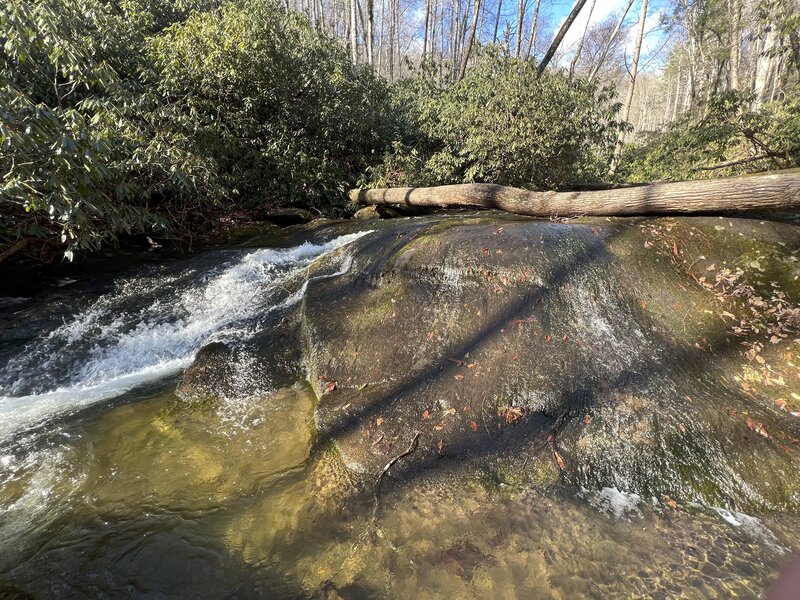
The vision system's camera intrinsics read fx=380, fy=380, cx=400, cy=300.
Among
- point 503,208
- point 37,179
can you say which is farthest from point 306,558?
point 503,208

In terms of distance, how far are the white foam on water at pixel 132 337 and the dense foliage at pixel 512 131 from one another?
18.7 ft

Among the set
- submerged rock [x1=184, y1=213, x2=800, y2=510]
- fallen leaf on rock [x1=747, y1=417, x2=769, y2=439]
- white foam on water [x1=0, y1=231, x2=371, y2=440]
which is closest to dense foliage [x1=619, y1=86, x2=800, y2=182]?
submerged rock [x1=184, y1=213, x2=800, y2=510]

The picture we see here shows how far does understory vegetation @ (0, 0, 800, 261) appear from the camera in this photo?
5.59 m

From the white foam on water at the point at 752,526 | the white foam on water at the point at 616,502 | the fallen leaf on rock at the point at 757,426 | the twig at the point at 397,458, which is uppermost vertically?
the fallen leaf on rock at the point at 757,426

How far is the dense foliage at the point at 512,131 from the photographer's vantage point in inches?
364

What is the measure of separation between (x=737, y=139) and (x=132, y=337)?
40.0ft

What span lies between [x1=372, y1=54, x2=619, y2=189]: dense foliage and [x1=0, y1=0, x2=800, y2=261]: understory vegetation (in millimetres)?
41

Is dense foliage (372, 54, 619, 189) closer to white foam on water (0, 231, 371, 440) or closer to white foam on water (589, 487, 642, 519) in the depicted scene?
white foam on water (0, 231, 371, 440)

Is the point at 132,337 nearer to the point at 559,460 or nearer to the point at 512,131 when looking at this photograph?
the point at 559,460

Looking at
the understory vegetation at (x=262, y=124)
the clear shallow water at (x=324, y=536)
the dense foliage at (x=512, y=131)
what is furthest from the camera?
Result: the dense foliage at (x=512, y=131)

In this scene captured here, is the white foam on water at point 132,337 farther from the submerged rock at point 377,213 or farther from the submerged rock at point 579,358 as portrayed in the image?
the submerged rock at point 377,213

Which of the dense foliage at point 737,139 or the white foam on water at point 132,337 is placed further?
the dense foliage at point 737,139

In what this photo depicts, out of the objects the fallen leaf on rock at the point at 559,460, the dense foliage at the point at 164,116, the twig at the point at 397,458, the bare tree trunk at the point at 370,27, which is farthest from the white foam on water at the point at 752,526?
the bare tree trunk at the point at 370,27

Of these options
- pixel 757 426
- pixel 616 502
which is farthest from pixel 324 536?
pixel 757 426
